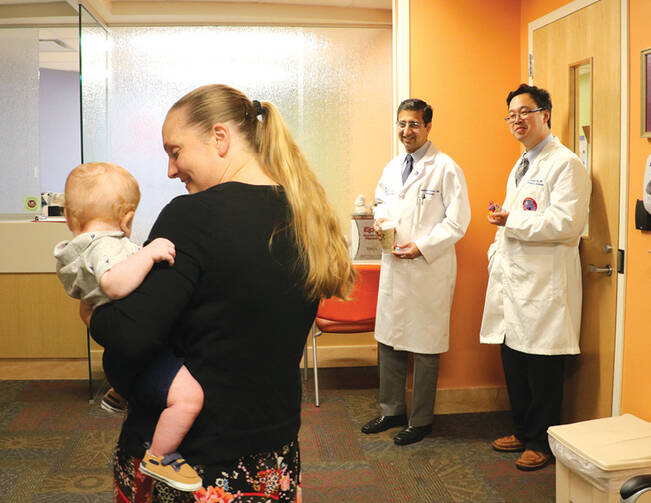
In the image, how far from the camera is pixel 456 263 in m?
3.60

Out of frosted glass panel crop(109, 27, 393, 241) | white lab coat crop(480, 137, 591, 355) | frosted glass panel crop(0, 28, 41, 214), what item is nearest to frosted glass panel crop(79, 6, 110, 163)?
frosted glass panel crop(109, 27, 393, 241)

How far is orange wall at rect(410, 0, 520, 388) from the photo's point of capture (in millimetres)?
3664

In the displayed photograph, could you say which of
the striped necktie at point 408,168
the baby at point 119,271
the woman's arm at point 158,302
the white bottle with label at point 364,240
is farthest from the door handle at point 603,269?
the woman's arm at point 158,302

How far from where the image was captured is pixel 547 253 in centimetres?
305

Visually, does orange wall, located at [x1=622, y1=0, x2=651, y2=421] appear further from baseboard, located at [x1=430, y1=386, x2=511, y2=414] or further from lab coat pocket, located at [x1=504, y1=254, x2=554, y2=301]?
baseboard, located at [x1=430, y1=386, x2=511, y2=414]

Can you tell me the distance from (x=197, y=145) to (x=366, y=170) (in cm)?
390

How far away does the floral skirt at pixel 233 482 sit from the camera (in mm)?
1084

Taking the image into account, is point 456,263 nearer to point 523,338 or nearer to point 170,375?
point 523,338

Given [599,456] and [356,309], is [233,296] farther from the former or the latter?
[356,309]

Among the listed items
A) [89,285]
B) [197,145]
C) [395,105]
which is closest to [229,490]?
[89,285]

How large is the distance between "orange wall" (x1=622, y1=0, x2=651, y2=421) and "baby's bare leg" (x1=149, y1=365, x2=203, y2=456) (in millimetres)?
2287

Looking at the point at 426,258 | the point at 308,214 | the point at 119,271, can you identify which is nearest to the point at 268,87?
the point at 426,258

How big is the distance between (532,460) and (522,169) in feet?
4.48

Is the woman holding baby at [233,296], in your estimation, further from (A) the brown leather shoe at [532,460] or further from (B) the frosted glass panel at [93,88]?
(B) the frosted glass panel at [93,88]
